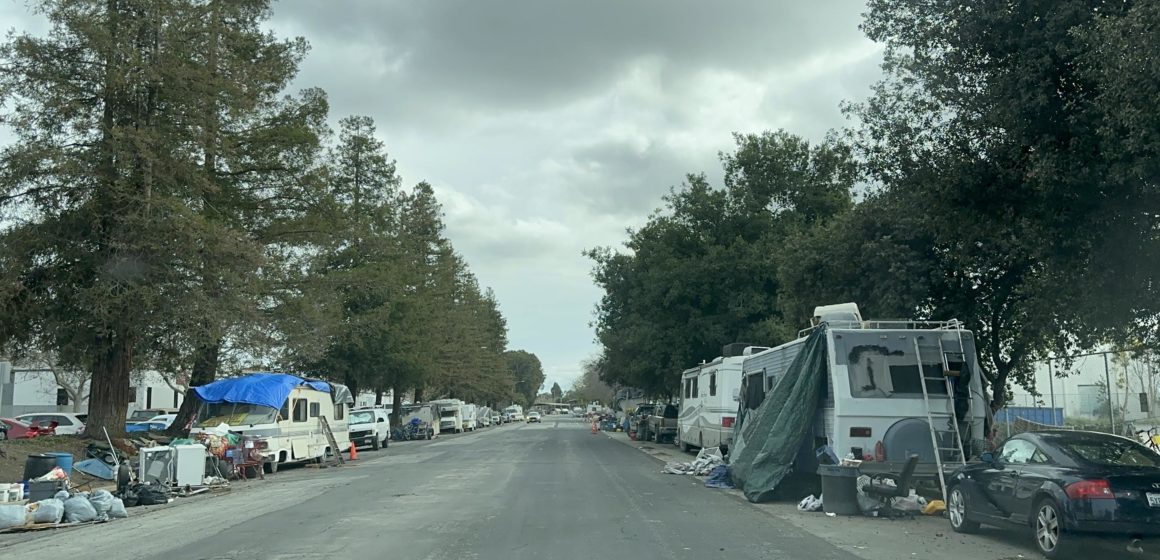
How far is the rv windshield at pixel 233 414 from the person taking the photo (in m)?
24.9

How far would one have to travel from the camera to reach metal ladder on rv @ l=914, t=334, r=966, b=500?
1429 centimetres

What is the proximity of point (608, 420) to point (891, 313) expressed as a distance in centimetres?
5327

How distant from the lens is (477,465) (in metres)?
25.1

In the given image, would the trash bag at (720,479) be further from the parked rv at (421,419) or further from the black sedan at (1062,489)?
→ the parked rv at (421,419)

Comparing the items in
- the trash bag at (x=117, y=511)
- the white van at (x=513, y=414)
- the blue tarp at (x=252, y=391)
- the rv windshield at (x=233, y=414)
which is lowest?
the white van at (x=513, y=414)

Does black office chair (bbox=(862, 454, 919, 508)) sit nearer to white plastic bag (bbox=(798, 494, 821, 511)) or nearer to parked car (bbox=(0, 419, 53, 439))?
white plastic bag (bbox=(798, 494, 821, 511))

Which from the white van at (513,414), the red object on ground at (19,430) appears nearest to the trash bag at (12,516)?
the red object on ground at (19,430)

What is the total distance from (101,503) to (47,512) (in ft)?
2.80

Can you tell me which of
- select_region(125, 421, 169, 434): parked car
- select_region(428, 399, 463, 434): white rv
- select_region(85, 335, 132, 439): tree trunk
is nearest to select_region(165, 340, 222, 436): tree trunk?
select_region(85, 335, 132, 439): tree trunk

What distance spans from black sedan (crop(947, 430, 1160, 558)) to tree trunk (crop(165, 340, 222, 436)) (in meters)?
24.8

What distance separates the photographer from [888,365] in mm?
14922

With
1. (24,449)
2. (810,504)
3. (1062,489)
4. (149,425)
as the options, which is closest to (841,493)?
(810,504)

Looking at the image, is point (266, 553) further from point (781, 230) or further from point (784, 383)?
point (781, 230)

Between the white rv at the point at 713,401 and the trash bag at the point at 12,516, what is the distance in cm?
1516
